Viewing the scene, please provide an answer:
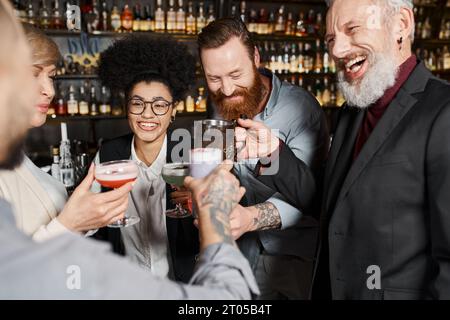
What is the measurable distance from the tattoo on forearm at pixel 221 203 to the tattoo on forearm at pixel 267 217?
0.62 m

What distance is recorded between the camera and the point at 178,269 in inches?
72.9

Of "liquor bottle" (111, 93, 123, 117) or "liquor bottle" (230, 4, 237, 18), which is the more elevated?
Answer: "liquor bottle" (230, 4, 237, 18)

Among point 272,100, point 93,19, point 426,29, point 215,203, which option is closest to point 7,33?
point 215,203

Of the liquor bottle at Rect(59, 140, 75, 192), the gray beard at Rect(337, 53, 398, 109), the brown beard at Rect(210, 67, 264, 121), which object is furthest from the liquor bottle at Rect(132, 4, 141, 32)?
the gray beard at Rect(337, 53, 398, 109)

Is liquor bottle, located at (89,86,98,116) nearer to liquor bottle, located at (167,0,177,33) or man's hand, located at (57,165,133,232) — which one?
liquor bottle, located at (167,0,177,33)

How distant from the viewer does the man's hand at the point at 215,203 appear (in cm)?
99

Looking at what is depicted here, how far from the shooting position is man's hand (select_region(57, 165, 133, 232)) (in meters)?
1.38

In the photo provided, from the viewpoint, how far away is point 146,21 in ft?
14.5

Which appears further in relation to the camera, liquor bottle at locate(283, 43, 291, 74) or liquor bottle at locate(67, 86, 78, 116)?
liquor bottle at locate(283, 43, 291, 74)

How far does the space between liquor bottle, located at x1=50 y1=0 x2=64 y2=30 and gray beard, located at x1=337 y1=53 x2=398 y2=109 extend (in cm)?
365

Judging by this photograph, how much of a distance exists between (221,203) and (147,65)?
1.33 meters

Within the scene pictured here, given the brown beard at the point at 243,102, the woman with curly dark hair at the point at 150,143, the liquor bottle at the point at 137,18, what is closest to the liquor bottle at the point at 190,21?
the liquor bottle at the point at 137,18

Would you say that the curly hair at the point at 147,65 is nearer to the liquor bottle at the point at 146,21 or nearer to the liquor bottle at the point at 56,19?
the liquor bottle at the point at 146,21

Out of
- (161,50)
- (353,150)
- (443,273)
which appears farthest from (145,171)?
(443,273)
